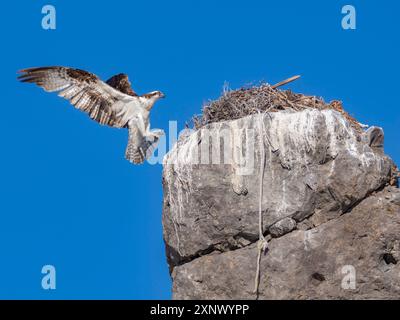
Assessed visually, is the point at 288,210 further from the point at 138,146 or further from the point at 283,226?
the point at 138,146

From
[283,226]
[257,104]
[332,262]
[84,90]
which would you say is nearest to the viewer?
[332,262]

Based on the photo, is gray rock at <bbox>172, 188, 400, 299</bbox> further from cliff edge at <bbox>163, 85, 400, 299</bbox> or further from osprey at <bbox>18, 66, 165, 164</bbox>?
osprey at <bbox>18, 66, 165, 164</bbox>

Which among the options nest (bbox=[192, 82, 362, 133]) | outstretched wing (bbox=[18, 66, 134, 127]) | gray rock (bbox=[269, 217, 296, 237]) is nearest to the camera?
gray rock (bbox=[269, 217, 296, 237])

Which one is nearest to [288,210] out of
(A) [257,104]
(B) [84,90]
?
(A) [257,104]

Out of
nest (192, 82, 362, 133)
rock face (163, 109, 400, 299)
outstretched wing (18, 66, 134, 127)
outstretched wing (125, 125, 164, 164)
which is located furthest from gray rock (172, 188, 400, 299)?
outstretched wing (18, 66, 134, 127)

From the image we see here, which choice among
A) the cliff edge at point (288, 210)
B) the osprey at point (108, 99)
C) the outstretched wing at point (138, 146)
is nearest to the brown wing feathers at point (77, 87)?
the osprey at point (108, 99)

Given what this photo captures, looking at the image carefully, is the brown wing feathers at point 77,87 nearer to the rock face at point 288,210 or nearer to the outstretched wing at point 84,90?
the outstretched wing at point 84,90

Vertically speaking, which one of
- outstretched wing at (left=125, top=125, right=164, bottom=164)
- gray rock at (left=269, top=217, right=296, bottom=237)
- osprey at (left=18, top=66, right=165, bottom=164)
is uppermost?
osprey at (left=18, top=66, right=165, bottom=164)
